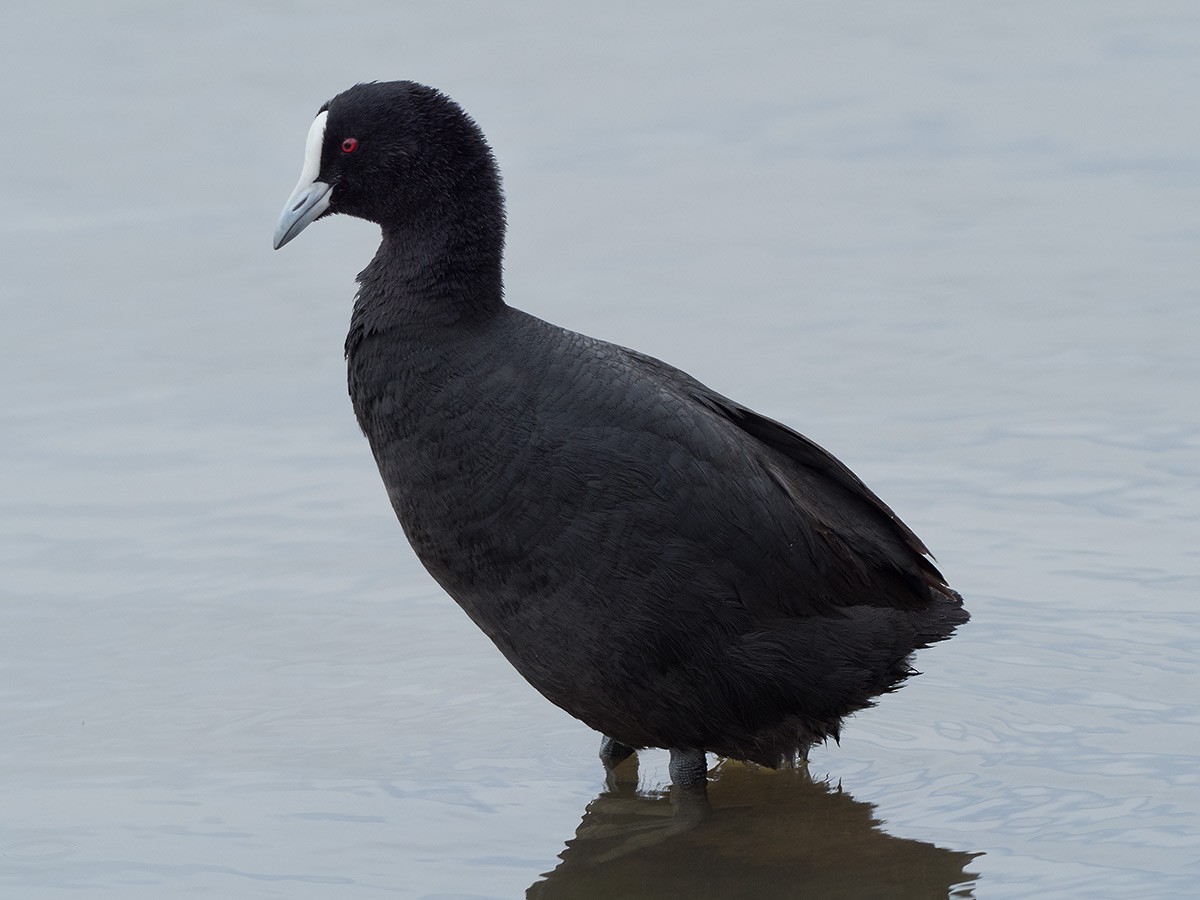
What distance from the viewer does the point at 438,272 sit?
611 centimetres

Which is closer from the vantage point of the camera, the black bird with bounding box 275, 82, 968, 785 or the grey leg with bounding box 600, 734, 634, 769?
the black bird with bounding box 275, 82, 968, 785

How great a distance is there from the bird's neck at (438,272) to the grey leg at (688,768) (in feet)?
4.77

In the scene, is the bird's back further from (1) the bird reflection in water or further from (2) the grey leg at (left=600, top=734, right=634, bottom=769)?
(2) the grey leg at (left=600, top=734, right=634, bottom=769)

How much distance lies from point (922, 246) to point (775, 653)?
432cm

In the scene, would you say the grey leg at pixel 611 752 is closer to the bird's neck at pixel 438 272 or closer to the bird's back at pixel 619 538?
the bird's back at pixel 619 538

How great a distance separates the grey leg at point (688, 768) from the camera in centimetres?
646

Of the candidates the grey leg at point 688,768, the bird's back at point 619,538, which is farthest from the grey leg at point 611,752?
the bird's back at point 619,538

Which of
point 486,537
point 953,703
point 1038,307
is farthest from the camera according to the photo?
point 1038,307

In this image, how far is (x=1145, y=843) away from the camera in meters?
5.98

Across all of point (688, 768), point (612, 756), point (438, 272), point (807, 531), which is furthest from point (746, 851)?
point (438, 272)

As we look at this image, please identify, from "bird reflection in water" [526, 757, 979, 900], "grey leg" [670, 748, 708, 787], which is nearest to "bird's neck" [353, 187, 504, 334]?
"grey leg" [670, 748, 708, 787]

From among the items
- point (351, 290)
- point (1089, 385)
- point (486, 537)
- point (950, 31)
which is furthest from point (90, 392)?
point (950, 31)

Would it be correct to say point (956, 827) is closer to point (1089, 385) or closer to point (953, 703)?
point (953, 703)

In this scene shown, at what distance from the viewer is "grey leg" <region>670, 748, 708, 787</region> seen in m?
6.46
